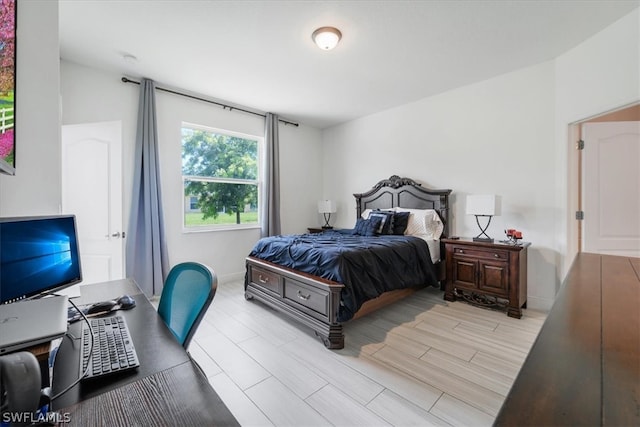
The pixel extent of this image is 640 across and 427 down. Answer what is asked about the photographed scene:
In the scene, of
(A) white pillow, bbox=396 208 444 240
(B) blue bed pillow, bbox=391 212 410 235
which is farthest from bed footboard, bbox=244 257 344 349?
(A) white pillow, bbox=396 208 444 240

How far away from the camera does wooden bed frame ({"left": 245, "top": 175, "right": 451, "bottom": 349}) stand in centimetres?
227

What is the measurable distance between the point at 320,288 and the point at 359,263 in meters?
0.43

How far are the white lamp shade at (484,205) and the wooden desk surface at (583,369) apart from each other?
7.03ft

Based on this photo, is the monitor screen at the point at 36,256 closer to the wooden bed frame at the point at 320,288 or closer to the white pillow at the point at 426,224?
the wooden bed frame at the point at 320,288

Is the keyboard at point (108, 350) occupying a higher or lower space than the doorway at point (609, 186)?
lower

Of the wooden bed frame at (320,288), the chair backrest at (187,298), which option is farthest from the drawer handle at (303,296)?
the chair backrest at (187,298)

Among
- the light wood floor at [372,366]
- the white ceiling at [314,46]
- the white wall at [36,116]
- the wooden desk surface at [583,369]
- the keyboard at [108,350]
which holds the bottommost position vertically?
the light wood floor at [372,366]

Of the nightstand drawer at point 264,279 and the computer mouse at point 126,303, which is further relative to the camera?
the nightstand drawer at point 264,279

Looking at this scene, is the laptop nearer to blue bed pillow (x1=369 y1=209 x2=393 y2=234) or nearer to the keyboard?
the keyboard

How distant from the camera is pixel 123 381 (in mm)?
779

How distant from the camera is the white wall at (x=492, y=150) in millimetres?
2992

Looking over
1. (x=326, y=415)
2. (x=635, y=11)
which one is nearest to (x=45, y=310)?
(x=326, y=415)

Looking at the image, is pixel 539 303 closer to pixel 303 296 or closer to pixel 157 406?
pixel 303 296

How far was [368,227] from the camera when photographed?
12.5 ft
